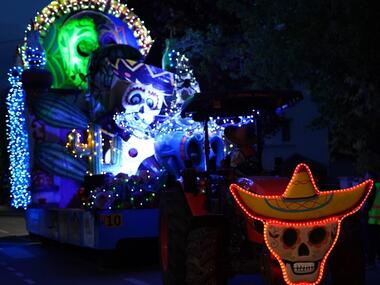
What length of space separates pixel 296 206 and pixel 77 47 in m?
12.5

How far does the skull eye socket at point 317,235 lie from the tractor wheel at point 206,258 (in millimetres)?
1377

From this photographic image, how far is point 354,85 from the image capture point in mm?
13305

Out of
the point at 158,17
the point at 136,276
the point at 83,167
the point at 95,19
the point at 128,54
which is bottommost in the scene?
the point at 136,276

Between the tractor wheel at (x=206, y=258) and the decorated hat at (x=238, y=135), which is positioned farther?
the decorated hat at (x=238, y=135)

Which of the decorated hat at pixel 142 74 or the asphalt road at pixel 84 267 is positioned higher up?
the decorated hat at pixel 142 74

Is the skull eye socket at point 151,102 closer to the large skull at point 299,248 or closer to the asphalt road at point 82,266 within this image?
the asphalt road at point 82,266

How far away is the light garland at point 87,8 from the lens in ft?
61.8

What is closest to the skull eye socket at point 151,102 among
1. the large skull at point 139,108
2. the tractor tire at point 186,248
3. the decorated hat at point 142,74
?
the large skull at point 139,108

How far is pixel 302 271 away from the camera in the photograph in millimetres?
7496

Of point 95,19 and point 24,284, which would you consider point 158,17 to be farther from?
point 24,284

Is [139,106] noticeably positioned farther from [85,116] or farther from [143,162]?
[85,116]

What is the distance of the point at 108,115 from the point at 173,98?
5.20ft

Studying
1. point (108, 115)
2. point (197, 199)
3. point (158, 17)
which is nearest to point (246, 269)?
point (197, 199)

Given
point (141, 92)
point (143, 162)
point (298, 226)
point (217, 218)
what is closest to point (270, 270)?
point (298, 226)
